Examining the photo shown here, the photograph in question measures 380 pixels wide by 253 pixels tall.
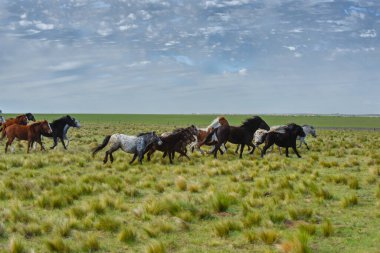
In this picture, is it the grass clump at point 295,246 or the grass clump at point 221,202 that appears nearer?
the grass clump at point 295,246

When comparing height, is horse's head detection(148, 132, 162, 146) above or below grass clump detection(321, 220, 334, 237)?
above

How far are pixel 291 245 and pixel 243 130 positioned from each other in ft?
45.0

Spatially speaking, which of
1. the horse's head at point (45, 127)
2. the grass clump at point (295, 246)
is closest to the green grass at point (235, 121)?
the horse's head at point (45, 127)

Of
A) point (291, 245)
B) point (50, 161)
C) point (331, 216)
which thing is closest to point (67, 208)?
point (291, 245)

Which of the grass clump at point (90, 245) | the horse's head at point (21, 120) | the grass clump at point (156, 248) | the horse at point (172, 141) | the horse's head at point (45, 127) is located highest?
the horse's head at point (21, 120)

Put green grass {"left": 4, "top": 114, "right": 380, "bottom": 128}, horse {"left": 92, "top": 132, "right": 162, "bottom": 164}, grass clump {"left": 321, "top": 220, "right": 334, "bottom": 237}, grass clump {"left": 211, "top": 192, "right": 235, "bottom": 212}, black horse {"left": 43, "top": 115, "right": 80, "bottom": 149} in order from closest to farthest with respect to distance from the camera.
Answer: grass clump {"left": 321, "top": 220, "right": 334, "bottom": 237} → grass clump {"left": 211, "top": 192, "right": 235, "bottom": 212} → horse {"left": 92, "top": 132, "right": 162, "bottom": 164} → black horse {"left": 43, "top": 115, "right": 80, "bottom": 149} → green grass {"left": 4, "top": 114, "right": 380, "bottom": 128}

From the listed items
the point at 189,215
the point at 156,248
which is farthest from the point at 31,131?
the point at 156,248

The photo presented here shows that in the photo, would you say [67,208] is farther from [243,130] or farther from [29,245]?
[243,130]

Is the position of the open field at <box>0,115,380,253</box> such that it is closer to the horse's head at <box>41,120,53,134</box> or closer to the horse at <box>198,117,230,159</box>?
the horse at <box>198,117,230,159</box>

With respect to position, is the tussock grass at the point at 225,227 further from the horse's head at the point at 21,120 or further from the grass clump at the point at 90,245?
the horse's head at the point at 21,120

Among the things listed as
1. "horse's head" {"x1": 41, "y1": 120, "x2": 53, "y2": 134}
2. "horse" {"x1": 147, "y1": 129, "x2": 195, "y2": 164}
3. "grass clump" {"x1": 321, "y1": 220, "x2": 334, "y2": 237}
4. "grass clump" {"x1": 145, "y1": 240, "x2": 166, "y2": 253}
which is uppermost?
"horse's head" {"x1": 41, "y1": 120, "x2": 53, "y2": 134}

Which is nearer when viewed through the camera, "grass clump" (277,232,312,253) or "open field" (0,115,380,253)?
"grass clump" (277,232,312,253)

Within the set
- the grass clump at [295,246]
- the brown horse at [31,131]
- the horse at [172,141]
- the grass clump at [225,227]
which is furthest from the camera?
the brown horse at [31,131]

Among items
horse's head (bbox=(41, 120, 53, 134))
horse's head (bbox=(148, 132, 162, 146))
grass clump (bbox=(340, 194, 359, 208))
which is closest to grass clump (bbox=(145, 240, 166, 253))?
grass clump (bbox=(340, 194, 359, 208))
